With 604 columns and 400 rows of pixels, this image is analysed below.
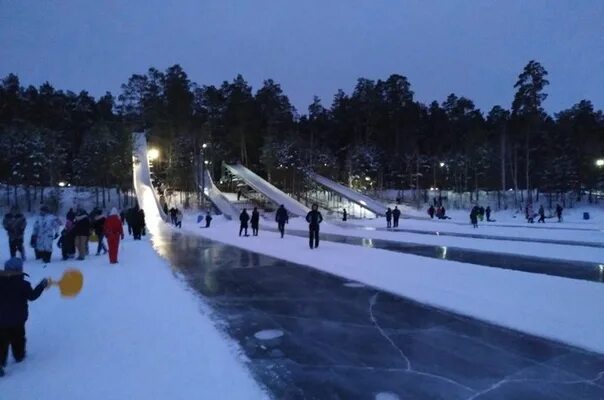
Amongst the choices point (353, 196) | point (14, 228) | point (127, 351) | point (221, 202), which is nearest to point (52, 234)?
point (14, 228)

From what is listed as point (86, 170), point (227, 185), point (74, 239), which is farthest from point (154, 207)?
point (74, 239)

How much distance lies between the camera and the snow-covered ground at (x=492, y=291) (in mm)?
6316

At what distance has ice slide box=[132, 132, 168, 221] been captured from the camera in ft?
137

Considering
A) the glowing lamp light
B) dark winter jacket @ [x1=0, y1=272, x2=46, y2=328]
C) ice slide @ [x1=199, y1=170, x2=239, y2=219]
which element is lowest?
dark winter jacket @ [x1=0, y1=272, x2=46, y2=328]

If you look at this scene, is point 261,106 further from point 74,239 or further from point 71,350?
point 71,350

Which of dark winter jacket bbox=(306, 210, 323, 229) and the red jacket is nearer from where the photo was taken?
the red jacket

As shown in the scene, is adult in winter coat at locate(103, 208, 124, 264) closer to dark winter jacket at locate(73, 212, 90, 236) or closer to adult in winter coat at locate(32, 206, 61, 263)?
dark winter jacket at locate(73, 212, 90, 236)

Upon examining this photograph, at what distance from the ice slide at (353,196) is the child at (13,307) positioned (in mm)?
42220

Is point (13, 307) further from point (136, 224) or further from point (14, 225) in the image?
point (136, 224)

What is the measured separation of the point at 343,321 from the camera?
6.69 metres

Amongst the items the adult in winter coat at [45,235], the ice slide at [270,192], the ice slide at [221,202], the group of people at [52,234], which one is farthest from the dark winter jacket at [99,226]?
the ice slide at [270,192]

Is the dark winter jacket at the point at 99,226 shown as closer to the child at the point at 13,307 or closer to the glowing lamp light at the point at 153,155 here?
the child at the point at 13,307

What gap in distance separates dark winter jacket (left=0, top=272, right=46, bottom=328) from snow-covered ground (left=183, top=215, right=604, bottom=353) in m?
5.92

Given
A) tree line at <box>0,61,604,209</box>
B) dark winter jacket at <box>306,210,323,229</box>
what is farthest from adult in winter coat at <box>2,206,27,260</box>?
tree line at <box>0,61,604,209</box>
